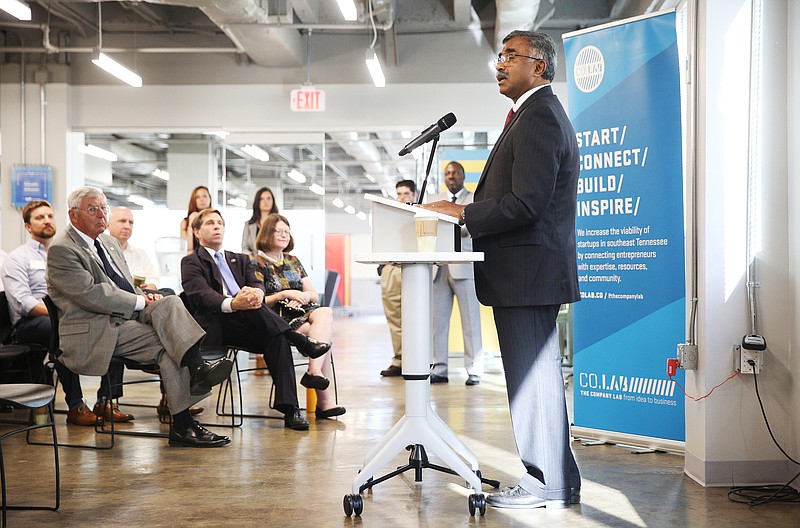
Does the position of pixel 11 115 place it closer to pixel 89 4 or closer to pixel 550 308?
pixel 89 4

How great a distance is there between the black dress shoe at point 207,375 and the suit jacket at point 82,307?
43 centimetres

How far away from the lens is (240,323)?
189 inches

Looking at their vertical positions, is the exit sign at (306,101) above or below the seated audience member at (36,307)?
above

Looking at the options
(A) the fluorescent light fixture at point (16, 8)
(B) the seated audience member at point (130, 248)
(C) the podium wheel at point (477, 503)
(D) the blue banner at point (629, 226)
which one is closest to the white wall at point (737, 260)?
(D) the blue banner at point (629, 226)

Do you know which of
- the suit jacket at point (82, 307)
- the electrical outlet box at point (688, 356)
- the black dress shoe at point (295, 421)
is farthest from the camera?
the black dress shoe at point (295, 421)

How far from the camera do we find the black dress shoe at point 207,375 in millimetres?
4086

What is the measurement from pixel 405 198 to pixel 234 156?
2841 mm

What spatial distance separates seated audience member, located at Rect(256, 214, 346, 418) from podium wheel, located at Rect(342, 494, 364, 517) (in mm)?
2147

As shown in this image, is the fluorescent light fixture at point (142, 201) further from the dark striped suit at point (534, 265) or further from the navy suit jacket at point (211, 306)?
the dark striped suit at point (534, 265)

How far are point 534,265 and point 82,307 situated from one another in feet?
8.06

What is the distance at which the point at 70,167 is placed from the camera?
8867 millimetres

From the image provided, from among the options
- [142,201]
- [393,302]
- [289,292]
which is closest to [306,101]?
[393,302]

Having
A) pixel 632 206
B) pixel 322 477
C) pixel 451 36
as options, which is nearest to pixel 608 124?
pixel 632 206

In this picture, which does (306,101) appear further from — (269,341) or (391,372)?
(269,341)
